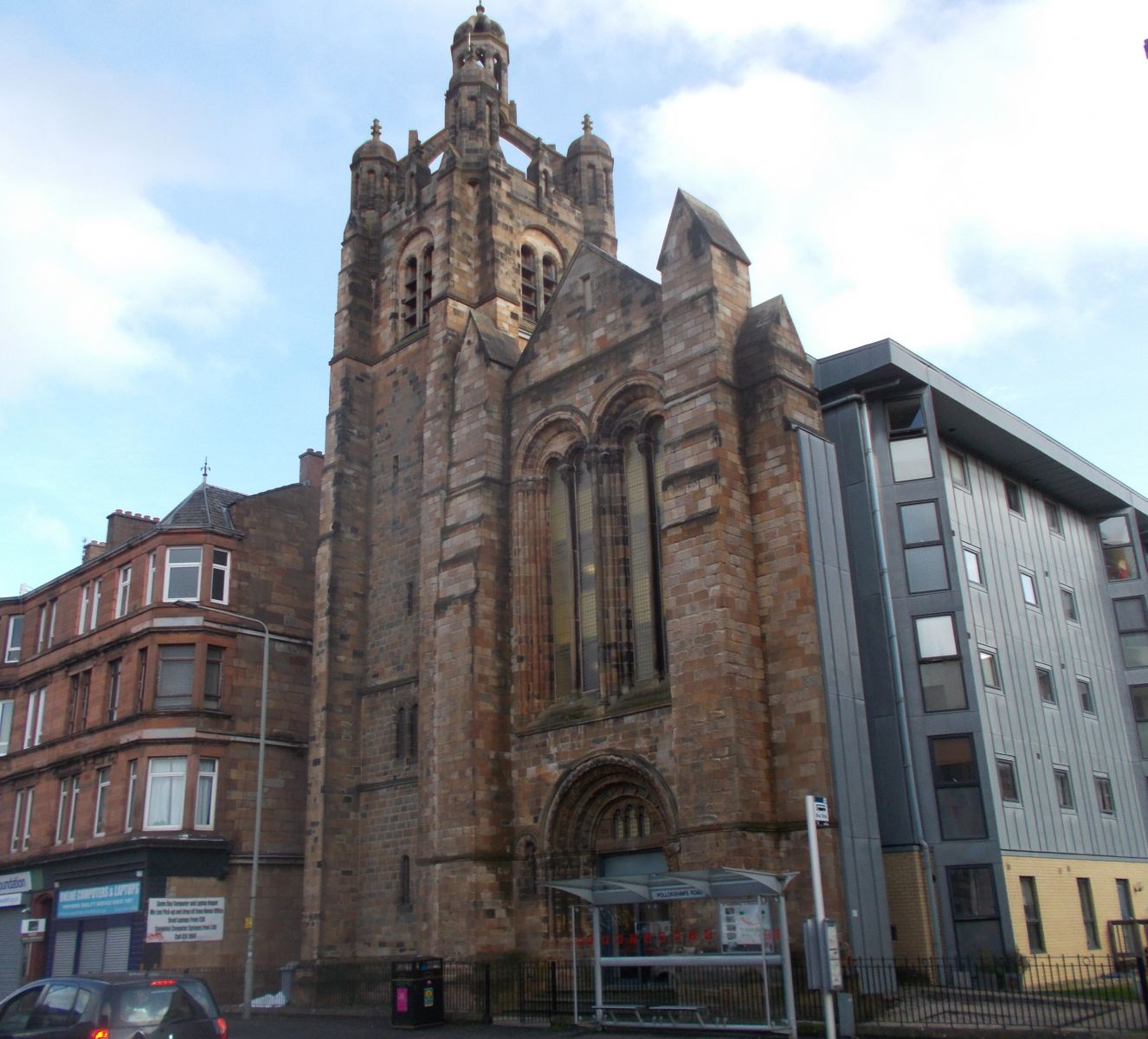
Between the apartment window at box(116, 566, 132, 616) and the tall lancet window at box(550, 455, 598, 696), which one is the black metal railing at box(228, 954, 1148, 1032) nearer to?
the tall lancet window at box(550, 455, 598, 696)

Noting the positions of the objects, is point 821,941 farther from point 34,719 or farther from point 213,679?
point 34,719

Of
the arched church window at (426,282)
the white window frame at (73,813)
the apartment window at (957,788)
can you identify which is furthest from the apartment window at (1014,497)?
the white window frame at (73,813)

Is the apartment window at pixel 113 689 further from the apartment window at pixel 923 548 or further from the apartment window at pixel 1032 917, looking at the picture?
the apartment window at pixel 1032 917

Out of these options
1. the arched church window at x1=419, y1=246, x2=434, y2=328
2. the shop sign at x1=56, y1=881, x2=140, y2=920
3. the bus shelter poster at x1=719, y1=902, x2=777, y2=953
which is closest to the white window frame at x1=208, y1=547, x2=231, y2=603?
the shop sign at x1=56, y1=881, x2=140, y2=920

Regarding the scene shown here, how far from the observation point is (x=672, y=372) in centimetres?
2353

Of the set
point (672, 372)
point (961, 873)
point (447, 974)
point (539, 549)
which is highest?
point (672, 372)

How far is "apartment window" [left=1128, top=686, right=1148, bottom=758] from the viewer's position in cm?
3155

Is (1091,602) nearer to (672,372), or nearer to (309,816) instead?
(672,372)

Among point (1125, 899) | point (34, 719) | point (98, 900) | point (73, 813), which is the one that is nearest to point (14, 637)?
point (34, 719)

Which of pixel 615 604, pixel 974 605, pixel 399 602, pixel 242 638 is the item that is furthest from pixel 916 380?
pixel 242 638

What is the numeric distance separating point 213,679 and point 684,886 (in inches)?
713

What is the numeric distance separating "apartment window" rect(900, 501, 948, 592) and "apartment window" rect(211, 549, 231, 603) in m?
19.0

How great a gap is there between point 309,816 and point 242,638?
5.93 metres

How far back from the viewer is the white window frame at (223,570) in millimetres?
33000
